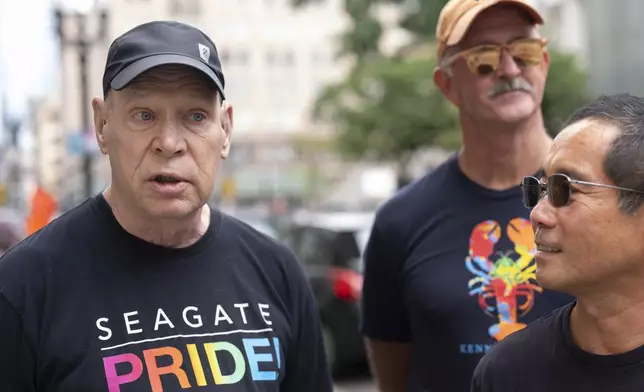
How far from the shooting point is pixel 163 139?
7.70 ft

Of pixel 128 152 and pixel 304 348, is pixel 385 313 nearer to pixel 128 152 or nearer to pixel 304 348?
pixel 304 348

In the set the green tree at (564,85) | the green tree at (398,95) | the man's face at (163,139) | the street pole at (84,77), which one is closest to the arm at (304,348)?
the man's face at (163,139)

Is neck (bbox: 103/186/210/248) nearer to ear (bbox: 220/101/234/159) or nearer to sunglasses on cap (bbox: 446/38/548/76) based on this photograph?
ear (bbox: 220/101/234/159)

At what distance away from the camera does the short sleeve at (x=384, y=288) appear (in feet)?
10.7

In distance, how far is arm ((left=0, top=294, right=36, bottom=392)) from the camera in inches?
87.4

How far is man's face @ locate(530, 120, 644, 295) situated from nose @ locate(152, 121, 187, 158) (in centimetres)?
92

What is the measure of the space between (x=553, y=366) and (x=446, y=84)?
1.55 meters

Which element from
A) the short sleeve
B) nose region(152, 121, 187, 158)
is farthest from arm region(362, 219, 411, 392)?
nose region(152, 121, 187, 158)

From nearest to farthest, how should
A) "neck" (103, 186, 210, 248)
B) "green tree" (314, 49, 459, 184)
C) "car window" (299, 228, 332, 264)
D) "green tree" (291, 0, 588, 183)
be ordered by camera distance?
1. "neck" (103, 186, 210, 248)
2. "car window" (299, 228, 332, 264)
3. "green tree" (291, 0, 588, 183)
4. "green tree" (314, 49, 459, 184)

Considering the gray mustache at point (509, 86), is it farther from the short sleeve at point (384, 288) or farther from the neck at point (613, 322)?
the neck at point (613, 322)

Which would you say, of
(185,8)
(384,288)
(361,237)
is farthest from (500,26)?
(185,8)

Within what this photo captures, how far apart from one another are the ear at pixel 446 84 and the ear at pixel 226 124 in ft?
3.19

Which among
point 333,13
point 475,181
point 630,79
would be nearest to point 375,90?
point 630,79

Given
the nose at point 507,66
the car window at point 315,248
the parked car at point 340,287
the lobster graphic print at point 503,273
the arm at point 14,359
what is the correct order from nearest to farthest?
the arm at point 14,359, the lobster graphic print at point 503,273, the nose at point 507,66, the parked car at point 340,287, the car window at point 315,248
